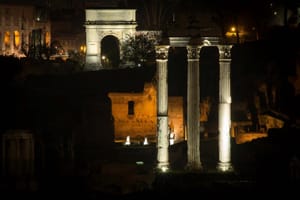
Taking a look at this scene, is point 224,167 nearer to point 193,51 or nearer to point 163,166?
point 163,166

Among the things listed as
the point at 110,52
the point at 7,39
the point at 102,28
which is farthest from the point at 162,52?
the point at 7,39

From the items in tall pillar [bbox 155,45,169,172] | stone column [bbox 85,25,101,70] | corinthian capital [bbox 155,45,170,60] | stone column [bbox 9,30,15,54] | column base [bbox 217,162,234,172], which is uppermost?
stone column [bbox 9,30,15,54]

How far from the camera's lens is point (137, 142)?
39.5 meters

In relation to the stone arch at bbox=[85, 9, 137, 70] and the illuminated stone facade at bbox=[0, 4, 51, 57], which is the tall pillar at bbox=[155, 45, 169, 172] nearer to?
the stone arch at bbox=[85, 9, 137, 70]

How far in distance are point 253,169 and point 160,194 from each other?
601cm

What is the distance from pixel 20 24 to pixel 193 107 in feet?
142

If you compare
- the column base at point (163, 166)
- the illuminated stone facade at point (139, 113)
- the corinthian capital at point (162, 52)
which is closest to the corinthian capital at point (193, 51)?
the corinthian capital at point (162, 52)

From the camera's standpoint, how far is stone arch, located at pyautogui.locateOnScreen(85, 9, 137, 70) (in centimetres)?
5419

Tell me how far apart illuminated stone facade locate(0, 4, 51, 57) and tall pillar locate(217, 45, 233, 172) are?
3984cm

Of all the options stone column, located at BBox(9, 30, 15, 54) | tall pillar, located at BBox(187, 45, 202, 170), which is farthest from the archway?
tall pillar, located at BBox(187, 45, 202, 170)

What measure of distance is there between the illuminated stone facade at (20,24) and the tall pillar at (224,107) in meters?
39.8

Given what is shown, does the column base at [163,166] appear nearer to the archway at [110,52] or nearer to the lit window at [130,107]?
the lit window at [130,107]

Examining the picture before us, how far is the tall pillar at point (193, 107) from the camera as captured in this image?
28.7m

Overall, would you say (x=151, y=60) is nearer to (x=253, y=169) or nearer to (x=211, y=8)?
(x=211, y=8)
